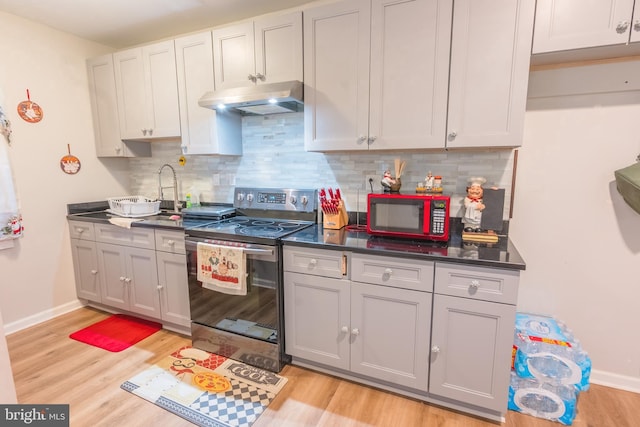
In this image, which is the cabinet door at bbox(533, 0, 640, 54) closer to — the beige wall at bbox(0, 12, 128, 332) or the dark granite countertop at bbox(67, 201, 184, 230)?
the dark granite countertop at bbox(67, 201, 184, 230)

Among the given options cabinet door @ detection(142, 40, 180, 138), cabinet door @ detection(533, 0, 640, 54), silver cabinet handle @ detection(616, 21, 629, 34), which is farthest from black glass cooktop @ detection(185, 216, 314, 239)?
silver cabinet handle @ detection(616, 21, 629, 34)

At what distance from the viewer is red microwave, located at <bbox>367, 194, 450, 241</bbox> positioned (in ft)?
5.87

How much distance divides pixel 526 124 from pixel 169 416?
2676mm

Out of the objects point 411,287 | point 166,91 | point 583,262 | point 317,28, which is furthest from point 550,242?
point 166,91

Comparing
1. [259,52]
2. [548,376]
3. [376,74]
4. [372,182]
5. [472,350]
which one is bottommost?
[548,376]

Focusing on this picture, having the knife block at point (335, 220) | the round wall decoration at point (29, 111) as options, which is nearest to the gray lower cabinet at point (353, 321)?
the knife block at point (335, 220)

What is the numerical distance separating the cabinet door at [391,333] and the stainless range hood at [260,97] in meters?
1.25

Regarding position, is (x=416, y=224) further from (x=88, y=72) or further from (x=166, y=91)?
(x=88, y=72)

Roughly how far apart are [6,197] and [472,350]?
3.42 meters

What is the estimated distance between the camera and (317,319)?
6.39 feet

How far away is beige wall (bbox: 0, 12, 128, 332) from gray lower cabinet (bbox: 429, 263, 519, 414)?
→ 3.23m

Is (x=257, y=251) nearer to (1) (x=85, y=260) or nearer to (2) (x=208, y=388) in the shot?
(2) (x=208, y=388)

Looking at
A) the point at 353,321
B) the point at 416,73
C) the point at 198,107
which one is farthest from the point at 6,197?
the point at 416,73

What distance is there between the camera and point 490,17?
164 centimetres
